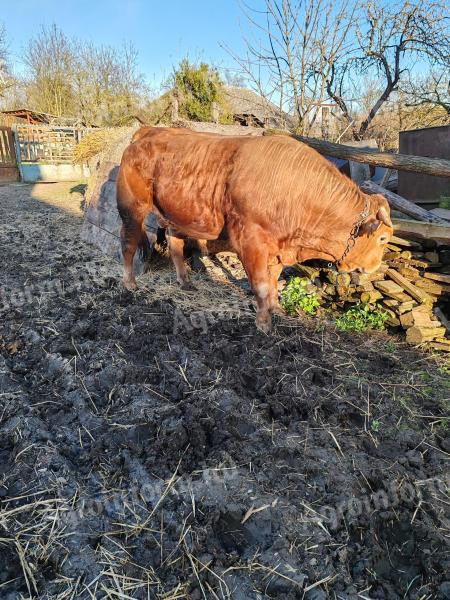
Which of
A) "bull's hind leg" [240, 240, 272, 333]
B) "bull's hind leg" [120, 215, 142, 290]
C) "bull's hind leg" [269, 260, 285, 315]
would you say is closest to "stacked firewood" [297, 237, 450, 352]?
"bull's hind leg" [269, 260, 285, 315]

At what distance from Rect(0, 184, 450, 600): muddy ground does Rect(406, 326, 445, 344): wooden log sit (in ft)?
0.57

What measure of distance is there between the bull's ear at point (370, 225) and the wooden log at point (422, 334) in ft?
3.62

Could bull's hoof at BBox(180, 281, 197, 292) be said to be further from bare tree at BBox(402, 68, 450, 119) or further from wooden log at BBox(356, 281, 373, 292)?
bare tree at BBox(402, 68, 450, 119)

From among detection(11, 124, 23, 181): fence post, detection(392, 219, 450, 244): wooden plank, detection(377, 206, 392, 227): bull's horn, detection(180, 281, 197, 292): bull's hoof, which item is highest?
detection(11, 124, 23, 181): fence post

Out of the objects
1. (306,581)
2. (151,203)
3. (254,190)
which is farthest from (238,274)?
(306,581)

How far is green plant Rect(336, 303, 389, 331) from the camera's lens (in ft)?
14.0

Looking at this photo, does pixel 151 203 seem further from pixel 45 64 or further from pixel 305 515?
pixel 45 64

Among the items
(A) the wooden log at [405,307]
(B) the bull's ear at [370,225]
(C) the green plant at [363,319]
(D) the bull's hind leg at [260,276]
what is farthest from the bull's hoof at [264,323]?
(A) the wooden log at [405,307]

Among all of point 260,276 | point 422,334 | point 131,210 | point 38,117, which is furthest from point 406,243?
point 38,117

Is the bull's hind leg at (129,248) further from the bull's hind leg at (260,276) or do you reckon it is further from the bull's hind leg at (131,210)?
the bull's hind leg at (260,276)

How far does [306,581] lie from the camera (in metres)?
1.72

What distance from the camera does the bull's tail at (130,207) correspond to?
4.77 metres

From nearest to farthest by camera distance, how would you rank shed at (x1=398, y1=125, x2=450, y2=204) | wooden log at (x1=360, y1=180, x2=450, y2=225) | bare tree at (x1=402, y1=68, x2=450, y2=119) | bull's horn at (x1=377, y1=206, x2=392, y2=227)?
bull's horn at (x1=377, y1=206, x2=392, y2=227), wooden log at (x1=360, y1=180, x2=450, y2=225), shed at (x1=398, y1=125, x2=450, y2=204), bare tree at (x1=402, y1=68, x2=450, y2=119)

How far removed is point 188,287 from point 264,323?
1601 mm
